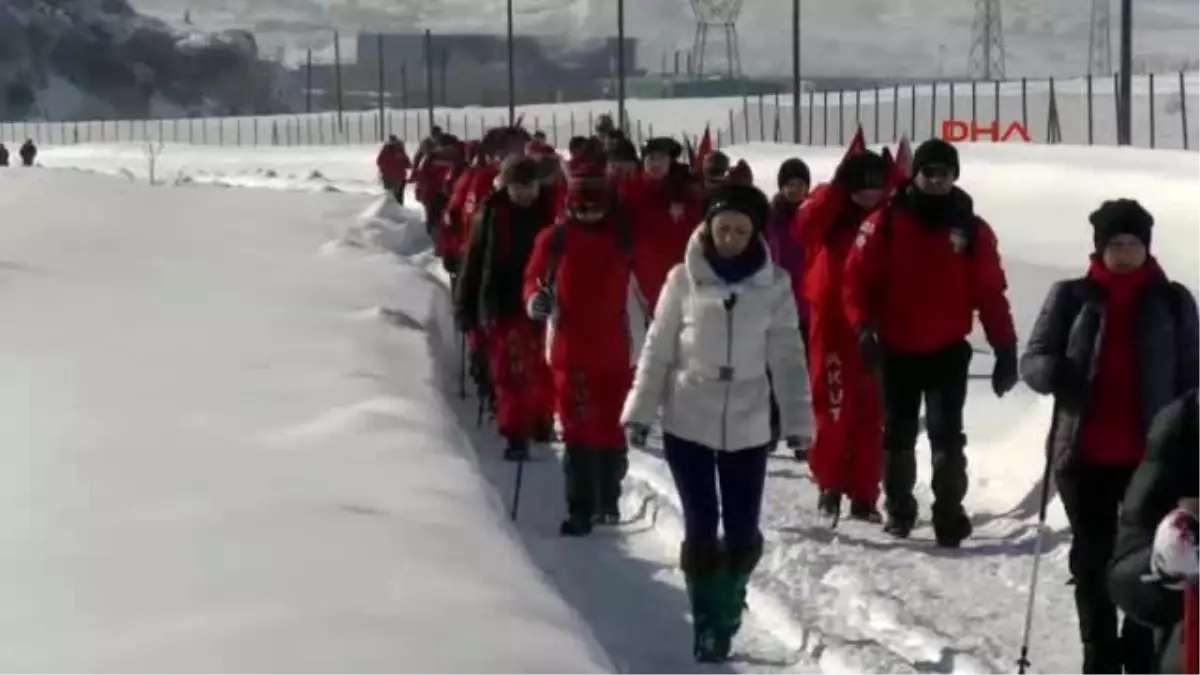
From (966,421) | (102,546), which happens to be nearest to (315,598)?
(102,546)

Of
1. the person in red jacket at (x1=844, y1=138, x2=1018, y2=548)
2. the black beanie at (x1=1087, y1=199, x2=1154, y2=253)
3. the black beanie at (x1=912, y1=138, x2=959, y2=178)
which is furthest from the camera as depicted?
the person in red jacket at (x1=844, y1=138, x2=1018, y2=548)

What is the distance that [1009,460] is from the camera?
429 inches

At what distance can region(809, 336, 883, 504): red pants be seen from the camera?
9883 mm

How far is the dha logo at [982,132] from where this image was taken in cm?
4130

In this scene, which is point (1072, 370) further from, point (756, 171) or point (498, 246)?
point (756, 171)

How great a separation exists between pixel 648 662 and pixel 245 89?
11963cm

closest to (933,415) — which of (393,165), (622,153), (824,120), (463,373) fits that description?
(622,153)

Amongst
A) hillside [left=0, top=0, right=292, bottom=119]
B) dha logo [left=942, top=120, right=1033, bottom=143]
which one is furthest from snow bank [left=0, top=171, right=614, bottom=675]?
hillside [left=0, top=0, right=292, bottom=119]

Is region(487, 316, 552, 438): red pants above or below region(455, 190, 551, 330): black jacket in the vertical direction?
below

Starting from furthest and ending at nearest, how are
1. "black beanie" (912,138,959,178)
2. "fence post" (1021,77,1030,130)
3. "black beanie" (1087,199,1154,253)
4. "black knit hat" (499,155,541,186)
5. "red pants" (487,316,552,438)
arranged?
"fence post" (1021,77,1030,130), "red pants" (487,316,552,438), "black knit hat" (499,155,541,186), "black beanie" (912,138,959,178), "black beanie" (1087,199,1154,253)

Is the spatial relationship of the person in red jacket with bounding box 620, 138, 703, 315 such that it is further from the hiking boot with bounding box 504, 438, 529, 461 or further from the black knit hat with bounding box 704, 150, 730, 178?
the hiking boot with bounding box 504, 438, 529, 461

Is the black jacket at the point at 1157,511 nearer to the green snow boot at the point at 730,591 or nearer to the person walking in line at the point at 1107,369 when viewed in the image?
the person walking in line at the point at 1107,369

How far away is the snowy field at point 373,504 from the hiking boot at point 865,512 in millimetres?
204

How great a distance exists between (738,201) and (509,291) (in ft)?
13.2
